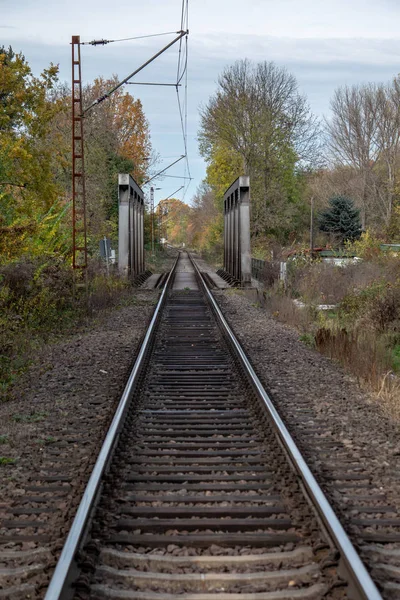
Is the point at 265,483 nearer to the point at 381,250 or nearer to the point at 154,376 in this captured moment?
the point at 154,376

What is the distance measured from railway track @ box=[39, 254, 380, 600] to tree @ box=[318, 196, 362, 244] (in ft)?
95.1

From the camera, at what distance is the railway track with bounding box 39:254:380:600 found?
129 inches

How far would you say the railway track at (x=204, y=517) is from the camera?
329 centimetres

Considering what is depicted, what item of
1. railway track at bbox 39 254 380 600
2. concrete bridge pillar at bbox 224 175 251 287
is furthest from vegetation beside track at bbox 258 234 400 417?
railway track at bbox 39 254 380 600

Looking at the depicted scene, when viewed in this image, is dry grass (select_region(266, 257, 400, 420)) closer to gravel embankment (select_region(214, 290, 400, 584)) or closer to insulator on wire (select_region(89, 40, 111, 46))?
gravel embankment (select_region(214, 290, 400, 584))

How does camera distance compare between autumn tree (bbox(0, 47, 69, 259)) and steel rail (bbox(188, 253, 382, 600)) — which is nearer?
steel rail (bbox(188, 253, 382, 600))

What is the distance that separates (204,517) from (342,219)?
106 feet

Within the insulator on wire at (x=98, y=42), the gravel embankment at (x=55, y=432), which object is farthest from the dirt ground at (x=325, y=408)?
the insulator on wire at (x=98, y=42)

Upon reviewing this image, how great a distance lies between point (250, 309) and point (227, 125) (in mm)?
23847

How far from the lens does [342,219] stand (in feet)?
115

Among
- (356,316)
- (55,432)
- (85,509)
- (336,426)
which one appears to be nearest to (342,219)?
(356,316)

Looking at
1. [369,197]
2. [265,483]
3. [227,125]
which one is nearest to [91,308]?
[265,483]

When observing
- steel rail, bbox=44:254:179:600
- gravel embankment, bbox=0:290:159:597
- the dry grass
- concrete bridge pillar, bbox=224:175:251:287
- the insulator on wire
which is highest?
the insulator on wire

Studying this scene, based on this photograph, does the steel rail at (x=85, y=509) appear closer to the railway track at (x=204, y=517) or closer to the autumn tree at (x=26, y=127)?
the railway track at (x=204, y=517)
